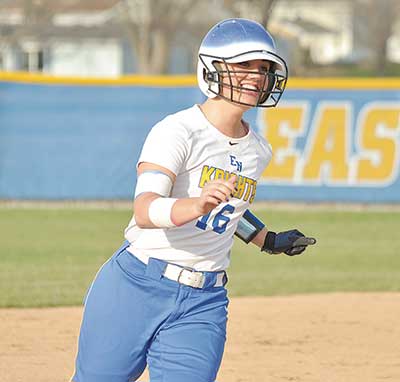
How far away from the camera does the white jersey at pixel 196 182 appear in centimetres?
432

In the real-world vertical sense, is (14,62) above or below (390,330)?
below

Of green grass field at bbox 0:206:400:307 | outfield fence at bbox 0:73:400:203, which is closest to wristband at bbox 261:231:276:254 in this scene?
green grass field at bbox 0:206:400:307

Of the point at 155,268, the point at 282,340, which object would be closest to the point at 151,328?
the point at 155,268

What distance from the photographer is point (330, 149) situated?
17.1m

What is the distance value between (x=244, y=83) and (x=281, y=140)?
1277cm

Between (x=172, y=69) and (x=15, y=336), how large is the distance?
1703 inches

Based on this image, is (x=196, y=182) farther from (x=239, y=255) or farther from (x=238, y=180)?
(x=239, y=255)

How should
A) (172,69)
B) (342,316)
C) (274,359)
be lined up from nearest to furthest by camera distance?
(274,359) < (342,316) < (172,69)

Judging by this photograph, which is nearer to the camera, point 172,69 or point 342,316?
point 342,316

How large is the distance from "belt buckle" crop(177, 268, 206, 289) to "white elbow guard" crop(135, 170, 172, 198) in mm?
378

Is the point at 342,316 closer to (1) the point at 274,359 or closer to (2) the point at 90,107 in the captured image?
(1) the point at 274,359

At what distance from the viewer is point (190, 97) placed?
17.4 metres

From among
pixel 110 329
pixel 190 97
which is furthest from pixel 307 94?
pixel 110 329

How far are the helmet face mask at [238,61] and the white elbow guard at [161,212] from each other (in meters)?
0.56
